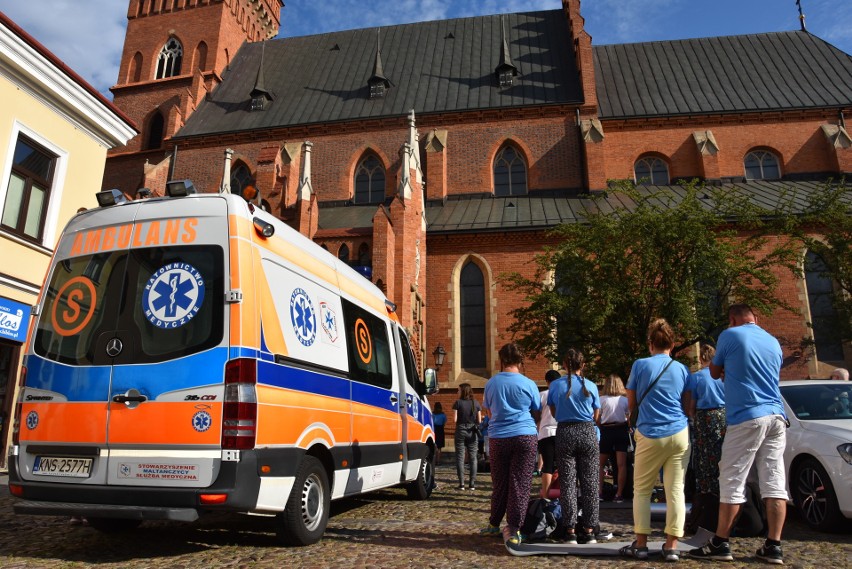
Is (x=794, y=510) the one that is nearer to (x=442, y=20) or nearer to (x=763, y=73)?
(x=763, y=73)

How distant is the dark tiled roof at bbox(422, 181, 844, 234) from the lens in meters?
19.2

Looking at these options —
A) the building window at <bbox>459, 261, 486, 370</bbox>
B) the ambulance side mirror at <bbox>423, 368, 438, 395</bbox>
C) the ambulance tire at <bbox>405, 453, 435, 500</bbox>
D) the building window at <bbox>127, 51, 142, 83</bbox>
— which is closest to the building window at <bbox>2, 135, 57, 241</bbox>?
the ambulance side mirror at <bbox>423, 368, 438, 395</bbox>

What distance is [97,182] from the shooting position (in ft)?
36.1

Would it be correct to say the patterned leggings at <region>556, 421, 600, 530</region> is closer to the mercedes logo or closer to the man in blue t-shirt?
the man in blue t-shirt

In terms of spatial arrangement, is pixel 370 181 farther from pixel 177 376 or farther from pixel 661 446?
pixel 661 446

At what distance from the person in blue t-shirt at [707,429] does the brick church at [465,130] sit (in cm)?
1088

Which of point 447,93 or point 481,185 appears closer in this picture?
point 481,185

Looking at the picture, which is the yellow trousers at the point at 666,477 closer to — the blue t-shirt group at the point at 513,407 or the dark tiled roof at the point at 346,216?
the blue t-shirt group at the point at 513,407

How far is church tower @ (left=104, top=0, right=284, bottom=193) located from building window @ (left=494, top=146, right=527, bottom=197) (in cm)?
1353

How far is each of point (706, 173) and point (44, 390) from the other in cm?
2185

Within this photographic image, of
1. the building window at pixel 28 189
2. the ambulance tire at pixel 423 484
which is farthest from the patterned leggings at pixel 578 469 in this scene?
the building window at pixel 28 189

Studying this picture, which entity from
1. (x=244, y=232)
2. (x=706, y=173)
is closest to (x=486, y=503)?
(x=244, y=232)

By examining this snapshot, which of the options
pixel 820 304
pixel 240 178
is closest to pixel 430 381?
pixel 820 304

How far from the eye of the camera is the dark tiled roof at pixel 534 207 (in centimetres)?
1916
